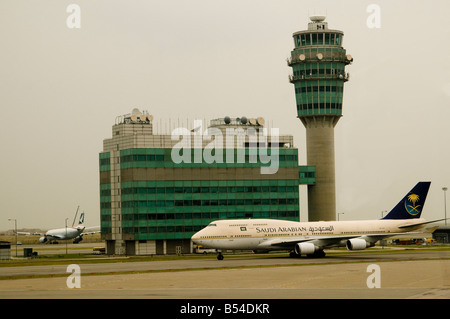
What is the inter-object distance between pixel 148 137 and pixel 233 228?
A: 4672 cm

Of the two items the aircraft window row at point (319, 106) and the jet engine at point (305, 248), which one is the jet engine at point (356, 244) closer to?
the jet engine at point (305, 248)

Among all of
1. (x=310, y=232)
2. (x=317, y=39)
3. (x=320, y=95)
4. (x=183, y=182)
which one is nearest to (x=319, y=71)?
(x=320, y=95)

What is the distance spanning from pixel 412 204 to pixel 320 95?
6487 cm

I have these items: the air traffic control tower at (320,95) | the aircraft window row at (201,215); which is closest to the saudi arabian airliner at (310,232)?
the aircraft window row at (201,215)

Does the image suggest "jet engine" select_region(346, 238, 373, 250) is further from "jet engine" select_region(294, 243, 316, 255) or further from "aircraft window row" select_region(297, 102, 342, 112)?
"aircraft window row" select_region(297, 102, 342, 112)

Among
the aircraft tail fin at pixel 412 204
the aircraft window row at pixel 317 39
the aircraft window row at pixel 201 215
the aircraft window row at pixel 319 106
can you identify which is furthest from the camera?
the aircraft window row at pixel 317 39

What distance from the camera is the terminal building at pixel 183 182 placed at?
132 meters

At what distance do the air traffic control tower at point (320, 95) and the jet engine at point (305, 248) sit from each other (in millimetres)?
67456

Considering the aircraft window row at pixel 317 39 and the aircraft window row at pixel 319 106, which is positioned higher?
the aircraft window row at pixel 317 39

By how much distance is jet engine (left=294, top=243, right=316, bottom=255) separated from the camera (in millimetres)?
89688
